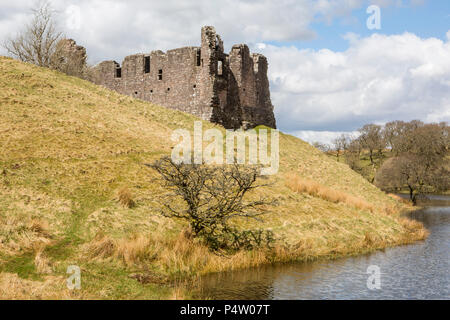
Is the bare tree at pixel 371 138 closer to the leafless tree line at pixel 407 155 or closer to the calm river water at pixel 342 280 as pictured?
the leafless tree line at pixel 407 155

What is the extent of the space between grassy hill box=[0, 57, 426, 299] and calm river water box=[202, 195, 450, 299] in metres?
0.92

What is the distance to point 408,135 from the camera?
82250 mm

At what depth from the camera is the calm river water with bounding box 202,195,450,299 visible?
1359 centimetres

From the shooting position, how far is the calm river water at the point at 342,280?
13594mm

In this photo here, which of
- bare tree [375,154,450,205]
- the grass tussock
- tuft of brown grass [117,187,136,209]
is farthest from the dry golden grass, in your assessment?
bare tree [375,154,450,205]

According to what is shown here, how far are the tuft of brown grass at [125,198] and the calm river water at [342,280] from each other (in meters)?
6.10

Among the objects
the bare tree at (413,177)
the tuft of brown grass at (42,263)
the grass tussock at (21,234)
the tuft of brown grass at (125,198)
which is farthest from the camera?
the bare tree at (413,177)

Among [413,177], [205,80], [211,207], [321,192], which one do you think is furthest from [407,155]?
[211,207]

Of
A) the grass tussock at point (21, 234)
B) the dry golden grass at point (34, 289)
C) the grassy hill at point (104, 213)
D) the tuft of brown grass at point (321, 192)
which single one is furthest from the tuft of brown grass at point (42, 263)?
the tuft of brown grass at point (321, 192)

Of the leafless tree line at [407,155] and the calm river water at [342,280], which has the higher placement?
the leafless tree line at [407,155]
